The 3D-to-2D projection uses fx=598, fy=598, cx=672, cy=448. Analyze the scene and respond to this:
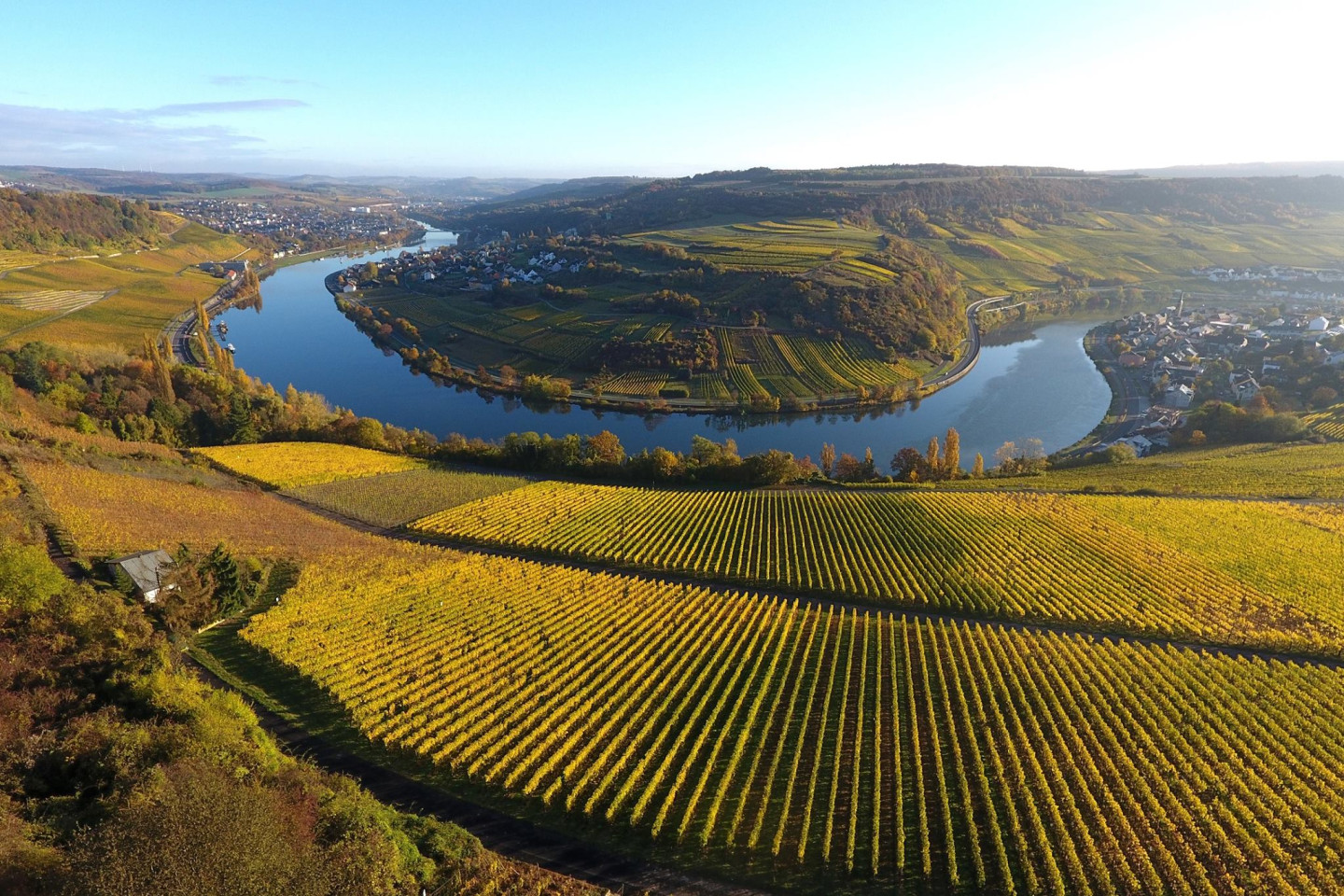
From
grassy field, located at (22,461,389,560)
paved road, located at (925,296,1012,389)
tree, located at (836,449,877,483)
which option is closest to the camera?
grassy field, located at (22,461,389,560)

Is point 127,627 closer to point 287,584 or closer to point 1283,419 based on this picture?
point 287,584

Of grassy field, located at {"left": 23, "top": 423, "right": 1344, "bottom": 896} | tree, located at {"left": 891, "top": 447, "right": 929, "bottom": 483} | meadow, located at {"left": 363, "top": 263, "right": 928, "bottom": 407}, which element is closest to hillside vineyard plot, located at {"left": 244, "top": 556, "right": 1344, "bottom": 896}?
grassy field, located at {"left": 23, "top": 423, "right": 1344, "bottom": 896}

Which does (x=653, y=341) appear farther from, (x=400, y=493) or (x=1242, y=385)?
(x=1242, y=385)

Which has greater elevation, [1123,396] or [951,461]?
[1123,396]

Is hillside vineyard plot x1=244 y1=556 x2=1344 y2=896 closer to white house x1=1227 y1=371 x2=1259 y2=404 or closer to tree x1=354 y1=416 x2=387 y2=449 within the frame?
tree x1=354 y1=416 x2=387 y2=449

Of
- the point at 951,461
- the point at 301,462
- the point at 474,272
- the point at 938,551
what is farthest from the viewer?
the point at 474,272

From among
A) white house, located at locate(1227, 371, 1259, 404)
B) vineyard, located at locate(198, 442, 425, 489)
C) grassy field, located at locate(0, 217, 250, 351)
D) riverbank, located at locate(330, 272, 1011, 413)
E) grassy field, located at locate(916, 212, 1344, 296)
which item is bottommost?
vineyard, located at locate(198, 442, 425, 489)

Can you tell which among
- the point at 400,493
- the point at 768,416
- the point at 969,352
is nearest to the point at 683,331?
the point at 768,416
